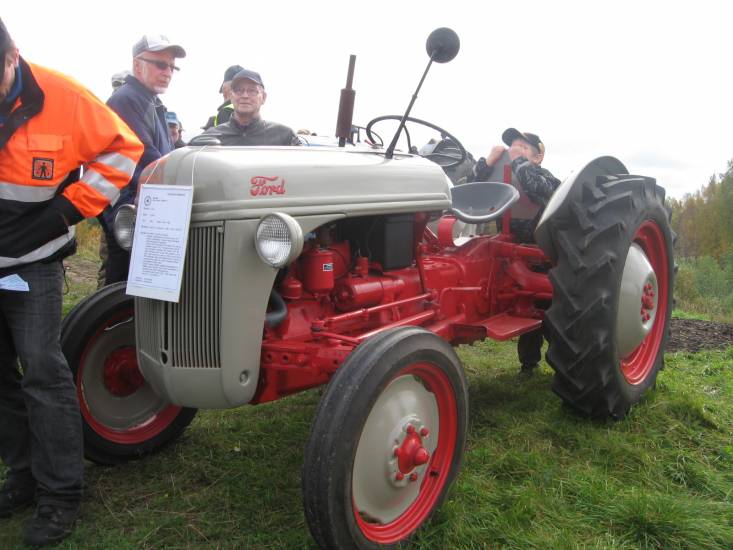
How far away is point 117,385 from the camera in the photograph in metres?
2.90

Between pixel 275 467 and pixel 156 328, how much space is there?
93 centimetres

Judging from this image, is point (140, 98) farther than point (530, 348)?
No

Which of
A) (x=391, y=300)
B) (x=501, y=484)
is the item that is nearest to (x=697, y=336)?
(x=501, y=484)

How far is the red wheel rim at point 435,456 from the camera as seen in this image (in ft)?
7.44

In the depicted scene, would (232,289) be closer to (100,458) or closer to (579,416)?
(100,458)

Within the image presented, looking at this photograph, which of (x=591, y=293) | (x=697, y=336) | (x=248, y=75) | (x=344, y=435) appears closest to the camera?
(x=344, y=435)

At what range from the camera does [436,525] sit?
7.73ft

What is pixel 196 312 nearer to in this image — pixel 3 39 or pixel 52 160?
pixel 52 160

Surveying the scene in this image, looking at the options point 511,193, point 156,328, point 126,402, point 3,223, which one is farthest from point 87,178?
point 511,193

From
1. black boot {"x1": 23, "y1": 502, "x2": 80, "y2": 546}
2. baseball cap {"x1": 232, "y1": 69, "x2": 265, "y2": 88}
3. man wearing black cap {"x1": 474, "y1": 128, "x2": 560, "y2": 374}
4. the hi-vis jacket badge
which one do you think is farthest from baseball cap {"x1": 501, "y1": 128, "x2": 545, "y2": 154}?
black boot {"x1": 23, "y1": 502, "x2": 80, "y2": 546}

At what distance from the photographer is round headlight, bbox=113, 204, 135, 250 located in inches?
95.4

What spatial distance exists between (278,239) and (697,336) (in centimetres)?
533

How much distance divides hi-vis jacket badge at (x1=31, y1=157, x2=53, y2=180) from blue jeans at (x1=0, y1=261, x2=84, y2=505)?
316 millimetres

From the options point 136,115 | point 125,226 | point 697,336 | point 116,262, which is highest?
point 136,115
